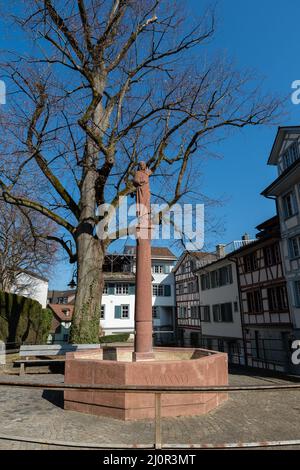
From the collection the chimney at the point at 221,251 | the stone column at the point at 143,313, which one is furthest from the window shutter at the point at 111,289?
the stone column at the point at 143,313

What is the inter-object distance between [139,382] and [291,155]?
20007mm

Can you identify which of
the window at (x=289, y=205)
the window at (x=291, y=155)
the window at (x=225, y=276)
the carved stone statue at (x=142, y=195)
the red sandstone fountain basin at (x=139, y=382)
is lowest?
the red sandstone fountain basin at (x=139, y=382)

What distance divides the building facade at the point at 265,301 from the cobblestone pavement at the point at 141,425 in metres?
15.0

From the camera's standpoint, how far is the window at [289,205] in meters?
21.2

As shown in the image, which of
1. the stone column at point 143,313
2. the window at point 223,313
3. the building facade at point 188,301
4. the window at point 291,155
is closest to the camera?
the stone column at point 143,313

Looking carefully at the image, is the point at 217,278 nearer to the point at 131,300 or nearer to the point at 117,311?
the point at 131,300

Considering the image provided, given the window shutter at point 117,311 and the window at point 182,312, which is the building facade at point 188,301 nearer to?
the window at point 182,312

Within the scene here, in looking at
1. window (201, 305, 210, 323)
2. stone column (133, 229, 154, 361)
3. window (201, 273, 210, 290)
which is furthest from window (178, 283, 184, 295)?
stone column (133, 229, 154, 361)

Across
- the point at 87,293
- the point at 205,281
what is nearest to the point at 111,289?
the point at 205,281

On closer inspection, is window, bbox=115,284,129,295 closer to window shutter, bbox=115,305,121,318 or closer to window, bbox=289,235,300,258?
window shutter, bbox=115,305,121,318

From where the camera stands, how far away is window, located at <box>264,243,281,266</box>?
23312 mm

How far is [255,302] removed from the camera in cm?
2633
